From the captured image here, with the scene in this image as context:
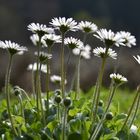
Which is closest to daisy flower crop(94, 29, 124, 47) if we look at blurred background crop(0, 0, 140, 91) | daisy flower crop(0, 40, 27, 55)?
daisy flower crop(0, 40, 27, 55)

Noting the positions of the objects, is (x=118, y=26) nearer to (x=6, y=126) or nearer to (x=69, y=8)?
(x=69, y=8)

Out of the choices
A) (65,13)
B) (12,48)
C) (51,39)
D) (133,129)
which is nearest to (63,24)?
(51,39)

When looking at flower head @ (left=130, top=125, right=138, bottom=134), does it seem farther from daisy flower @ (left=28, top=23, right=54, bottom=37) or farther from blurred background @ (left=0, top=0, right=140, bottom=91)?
blurred background @ (left=0, top=0, right=140, bottom=91)

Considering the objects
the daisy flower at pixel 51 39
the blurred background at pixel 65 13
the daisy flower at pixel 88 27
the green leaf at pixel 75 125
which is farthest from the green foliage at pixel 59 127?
the blurred background at pixel 65 13

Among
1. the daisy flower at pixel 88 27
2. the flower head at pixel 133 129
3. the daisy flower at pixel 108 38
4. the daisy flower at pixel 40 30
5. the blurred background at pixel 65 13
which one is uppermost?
the blurred background at pixel 65 13

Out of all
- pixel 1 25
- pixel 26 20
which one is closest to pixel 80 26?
pixel 1 25

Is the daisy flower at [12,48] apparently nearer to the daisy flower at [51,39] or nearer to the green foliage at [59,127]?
the daisy flower at [51,39]

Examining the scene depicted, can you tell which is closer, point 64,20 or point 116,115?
point 64,20

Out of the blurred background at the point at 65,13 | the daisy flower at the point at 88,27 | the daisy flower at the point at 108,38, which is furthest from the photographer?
the blurred background at the point at 65,13
